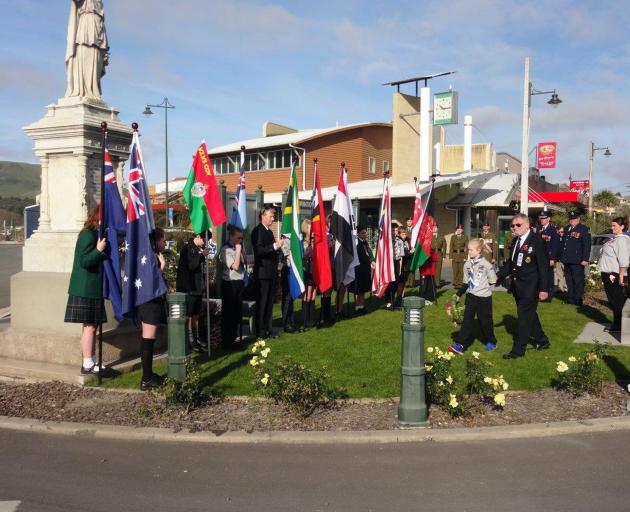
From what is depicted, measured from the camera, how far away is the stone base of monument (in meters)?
7.77

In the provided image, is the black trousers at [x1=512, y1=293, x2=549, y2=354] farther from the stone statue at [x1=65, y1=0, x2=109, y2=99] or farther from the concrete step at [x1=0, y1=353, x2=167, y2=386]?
the stone statue at [x1=65, y1=0, x2=109, y2=99]

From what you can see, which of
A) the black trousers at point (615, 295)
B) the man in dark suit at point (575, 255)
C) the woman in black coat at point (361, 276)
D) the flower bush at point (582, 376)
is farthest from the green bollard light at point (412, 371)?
the man in dark suit at point (575, 255)

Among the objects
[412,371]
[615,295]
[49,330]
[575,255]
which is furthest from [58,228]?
[575,255]

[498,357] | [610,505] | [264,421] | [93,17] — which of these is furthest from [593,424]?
[93,17]

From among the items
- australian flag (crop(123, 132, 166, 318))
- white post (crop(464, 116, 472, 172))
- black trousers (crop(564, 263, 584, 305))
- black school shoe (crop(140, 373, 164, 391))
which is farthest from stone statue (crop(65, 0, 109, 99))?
white post (crop(464, 116, 472, 172))

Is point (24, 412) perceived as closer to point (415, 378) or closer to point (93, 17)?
point (415, 378)

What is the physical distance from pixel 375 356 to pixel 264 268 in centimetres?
223

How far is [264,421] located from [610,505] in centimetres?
310

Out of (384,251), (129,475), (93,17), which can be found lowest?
(129,475)

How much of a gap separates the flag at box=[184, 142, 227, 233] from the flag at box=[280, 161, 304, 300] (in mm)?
1618

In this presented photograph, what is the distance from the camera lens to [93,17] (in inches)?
340

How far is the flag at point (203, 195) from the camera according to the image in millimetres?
8156

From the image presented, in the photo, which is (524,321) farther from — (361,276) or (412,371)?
(361,276)

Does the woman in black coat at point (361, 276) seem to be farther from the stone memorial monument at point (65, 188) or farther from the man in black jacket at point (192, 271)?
the stone memorial monument at point (65, 188)
